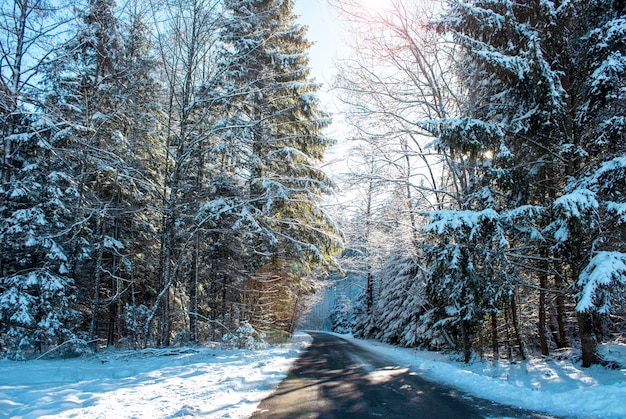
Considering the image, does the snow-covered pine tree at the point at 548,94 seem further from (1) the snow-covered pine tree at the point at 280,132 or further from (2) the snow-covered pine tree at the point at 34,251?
(2) the snow-covered pine tree at the point at 34,251

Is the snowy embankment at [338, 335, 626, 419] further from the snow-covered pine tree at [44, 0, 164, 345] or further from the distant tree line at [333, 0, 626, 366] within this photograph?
the snow-covered pine tree at [44, 0, 164, 345]

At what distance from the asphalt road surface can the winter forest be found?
2.85m

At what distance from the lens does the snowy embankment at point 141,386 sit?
172 inches

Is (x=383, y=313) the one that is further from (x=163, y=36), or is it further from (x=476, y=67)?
(x=163, y=36)

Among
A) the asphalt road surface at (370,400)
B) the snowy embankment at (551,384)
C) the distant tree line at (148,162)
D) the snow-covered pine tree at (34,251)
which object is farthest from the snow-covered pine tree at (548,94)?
the snow-covered pine tree at (34,251)

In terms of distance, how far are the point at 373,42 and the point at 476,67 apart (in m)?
3.10

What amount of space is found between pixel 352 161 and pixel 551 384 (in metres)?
8.39

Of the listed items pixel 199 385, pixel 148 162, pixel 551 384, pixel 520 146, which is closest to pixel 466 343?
pixel 551 384

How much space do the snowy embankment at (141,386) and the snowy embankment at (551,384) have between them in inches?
160

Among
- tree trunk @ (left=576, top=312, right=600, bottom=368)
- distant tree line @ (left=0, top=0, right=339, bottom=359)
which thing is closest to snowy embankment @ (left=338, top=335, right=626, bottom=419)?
tree trunk @ (left=576, top=312, right=600, bottom=368)

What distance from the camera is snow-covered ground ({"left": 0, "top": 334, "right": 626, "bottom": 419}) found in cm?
452

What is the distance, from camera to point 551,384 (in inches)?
259

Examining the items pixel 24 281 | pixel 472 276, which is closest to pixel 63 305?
pixel 24 281

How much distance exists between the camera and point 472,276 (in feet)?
28.0
